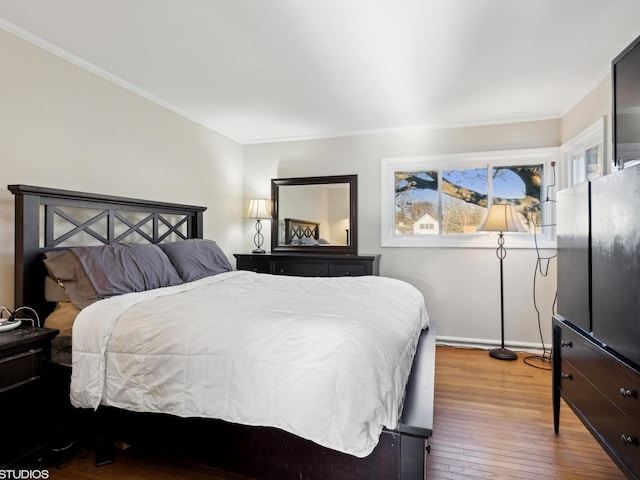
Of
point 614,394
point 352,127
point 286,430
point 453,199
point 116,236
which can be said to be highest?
point 352,127

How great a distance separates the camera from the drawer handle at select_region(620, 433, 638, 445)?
128 centimetres

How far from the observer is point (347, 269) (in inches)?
146

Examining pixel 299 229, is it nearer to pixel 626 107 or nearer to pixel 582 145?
pixel 582 145

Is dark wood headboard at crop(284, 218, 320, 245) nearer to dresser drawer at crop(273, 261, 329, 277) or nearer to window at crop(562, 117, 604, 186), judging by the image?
dresser drawer at crop(273, 261, 329, 277)

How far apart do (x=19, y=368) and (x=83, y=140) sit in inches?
63.6

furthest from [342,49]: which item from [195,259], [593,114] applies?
[593,114]

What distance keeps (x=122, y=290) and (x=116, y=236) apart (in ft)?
2.76

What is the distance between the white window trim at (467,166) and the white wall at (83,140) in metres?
2.04

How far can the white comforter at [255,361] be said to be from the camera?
131 cm

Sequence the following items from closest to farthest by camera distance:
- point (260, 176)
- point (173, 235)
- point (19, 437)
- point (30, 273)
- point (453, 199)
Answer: point (19, 437) < point (30, 273) < point (173, 235) < point (453, 199) < point (260, 176)

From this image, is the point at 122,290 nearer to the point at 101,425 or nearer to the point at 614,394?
the point at 101,425

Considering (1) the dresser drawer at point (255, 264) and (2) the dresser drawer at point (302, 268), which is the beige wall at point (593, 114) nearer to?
(2) the dresser drawer at point (302, 268)

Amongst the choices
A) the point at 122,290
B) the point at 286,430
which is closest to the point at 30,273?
the point at 122,290

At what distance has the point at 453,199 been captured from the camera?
12.9 feet
